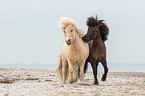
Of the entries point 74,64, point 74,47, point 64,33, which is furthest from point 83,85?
point 64,33

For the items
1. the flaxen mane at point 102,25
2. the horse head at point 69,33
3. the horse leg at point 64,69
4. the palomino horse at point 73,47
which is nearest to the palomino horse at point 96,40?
the flaxen mane at point 102,25

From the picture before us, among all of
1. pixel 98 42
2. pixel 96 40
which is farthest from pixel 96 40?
pixel 98 42

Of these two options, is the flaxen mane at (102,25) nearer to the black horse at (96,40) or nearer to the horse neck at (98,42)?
the black horse at (96,40)

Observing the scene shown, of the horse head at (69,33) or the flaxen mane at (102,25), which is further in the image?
the flaxen mane at (102,25)

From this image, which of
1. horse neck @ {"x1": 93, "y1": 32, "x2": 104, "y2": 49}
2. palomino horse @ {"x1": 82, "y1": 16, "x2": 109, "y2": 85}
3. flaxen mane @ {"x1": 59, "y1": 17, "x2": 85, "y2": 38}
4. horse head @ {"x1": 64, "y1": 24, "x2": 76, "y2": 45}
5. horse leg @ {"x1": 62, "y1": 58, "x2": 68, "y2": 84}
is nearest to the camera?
horse head @ {"x1": 64, "y1": 24, "x2": 76, "y2": 45}

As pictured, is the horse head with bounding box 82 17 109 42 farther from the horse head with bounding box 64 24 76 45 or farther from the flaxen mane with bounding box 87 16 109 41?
the horse head with bounding box 64 24 76 45

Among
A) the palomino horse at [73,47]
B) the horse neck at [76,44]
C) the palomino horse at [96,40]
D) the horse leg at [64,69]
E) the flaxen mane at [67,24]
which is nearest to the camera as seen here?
the palomino horse at [73,47]

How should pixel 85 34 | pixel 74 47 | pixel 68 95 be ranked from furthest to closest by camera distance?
pixel 85 34
pixel 74 47
pixel 68 95

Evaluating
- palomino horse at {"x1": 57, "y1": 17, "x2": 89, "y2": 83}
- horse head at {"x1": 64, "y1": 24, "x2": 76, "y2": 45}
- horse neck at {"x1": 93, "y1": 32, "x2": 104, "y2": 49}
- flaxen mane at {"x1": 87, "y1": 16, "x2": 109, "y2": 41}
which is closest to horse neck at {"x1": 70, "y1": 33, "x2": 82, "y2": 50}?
palomino horse at {"x1": 57, "y1": 17, "x2": 89, "y2": 83}

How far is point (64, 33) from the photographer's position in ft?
32.9

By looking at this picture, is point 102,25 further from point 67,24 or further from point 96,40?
point 67,24

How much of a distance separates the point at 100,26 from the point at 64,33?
173 centimetres

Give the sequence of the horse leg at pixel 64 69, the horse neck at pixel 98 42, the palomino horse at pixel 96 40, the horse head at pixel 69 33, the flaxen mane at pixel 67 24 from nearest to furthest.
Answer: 1. the horse head at pixel 69 33
2. the flaxen mane at pixel 67 24
3. the palomino horse at pixel 96 40
4. the horse neck at pixel 98 42
5. the horse leg at pixel 64 69

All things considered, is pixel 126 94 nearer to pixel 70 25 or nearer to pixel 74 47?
pixel 74 47
